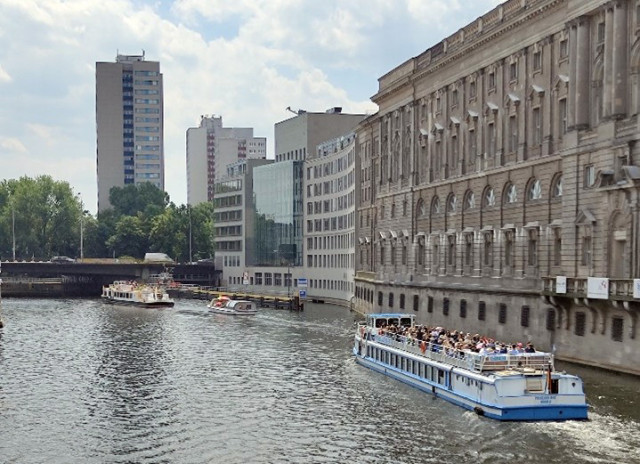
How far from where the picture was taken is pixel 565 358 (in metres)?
74.2

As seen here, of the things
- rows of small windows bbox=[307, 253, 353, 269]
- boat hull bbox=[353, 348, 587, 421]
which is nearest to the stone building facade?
boat hull bbox=[353, 348, 587, 421]

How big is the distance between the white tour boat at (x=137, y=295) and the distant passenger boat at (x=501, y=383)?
330 ft

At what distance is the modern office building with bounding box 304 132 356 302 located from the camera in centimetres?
15762

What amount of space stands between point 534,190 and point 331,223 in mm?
90049

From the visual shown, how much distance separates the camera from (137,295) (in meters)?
166

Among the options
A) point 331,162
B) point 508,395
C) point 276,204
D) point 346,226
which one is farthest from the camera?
point 276,204

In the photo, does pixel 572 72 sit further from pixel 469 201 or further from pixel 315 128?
pixel 315 128

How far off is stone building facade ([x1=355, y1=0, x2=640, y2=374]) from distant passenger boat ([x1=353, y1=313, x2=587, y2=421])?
530 inches

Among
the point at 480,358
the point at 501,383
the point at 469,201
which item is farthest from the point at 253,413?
the point at 469,201

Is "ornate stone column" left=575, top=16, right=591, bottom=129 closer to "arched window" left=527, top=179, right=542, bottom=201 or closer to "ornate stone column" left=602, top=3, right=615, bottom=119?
"ornate stone column" left=602, top=3, right=615, bottom=119

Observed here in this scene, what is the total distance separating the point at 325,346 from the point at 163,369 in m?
19.6

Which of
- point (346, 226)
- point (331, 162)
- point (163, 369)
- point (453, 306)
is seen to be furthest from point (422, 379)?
point (331, 162)

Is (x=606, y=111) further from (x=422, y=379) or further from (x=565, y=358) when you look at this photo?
(x=422, y=379)

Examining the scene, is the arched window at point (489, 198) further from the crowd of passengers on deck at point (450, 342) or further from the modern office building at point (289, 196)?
the modern office building at point (289, 196)
